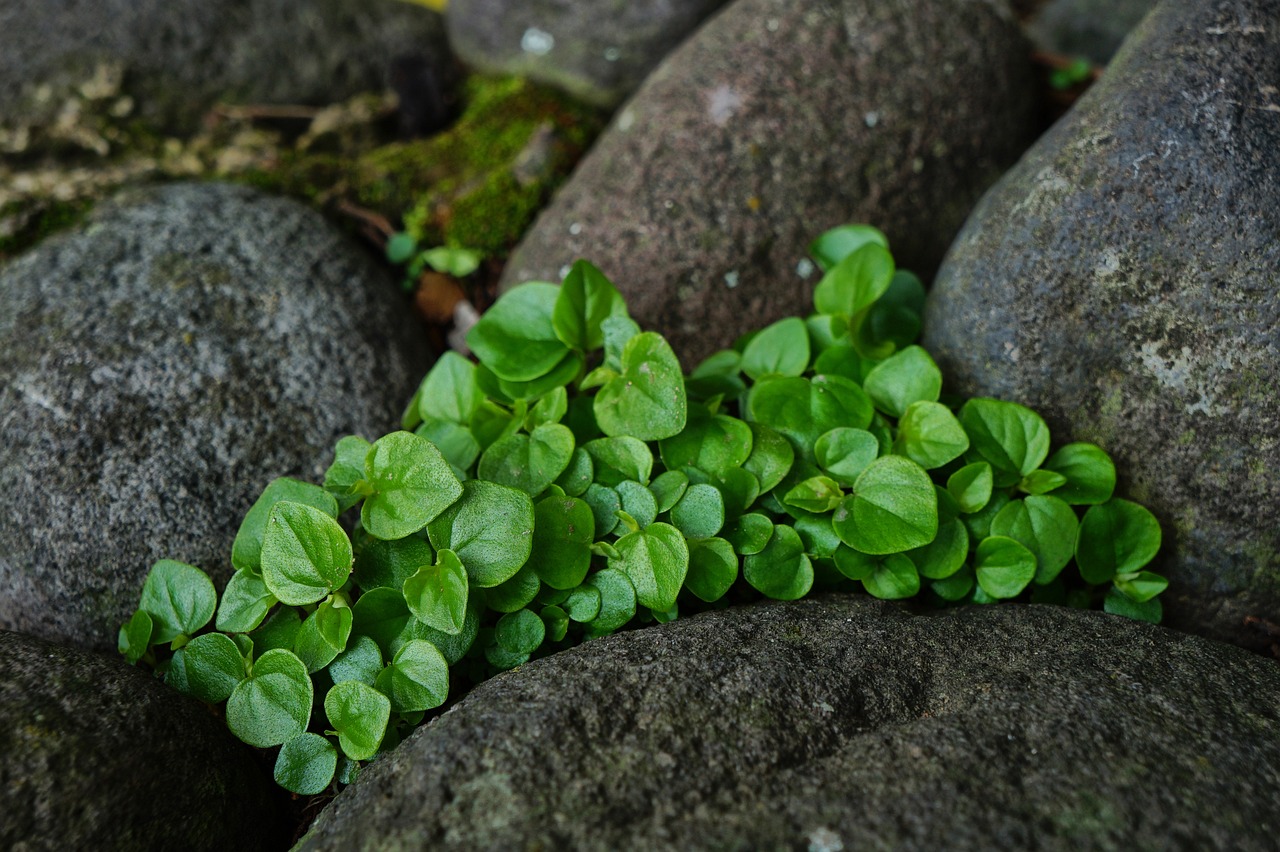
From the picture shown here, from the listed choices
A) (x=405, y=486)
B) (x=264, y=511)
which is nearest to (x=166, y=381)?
(x=264, y=511)

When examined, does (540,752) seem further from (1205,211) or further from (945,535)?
(1205,211)

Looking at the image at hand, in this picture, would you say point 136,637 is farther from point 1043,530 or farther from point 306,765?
point 1043,530

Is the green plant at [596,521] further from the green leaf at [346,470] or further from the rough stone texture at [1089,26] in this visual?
the rough stone texture at [1089,26]

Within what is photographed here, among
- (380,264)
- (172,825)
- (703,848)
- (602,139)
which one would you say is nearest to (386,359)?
(380,264)

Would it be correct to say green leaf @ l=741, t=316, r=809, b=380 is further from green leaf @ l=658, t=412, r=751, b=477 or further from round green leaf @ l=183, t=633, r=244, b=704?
round green leaf @ l=183, t=633, r=244, b=704

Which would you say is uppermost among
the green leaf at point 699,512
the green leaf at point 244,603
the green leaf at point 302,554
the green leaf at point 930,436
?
the green leaf at point 930,436

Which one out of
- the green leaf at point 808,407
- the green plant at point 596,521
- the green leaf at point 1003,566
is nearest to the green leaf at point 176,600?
the green plant at point 596,521
